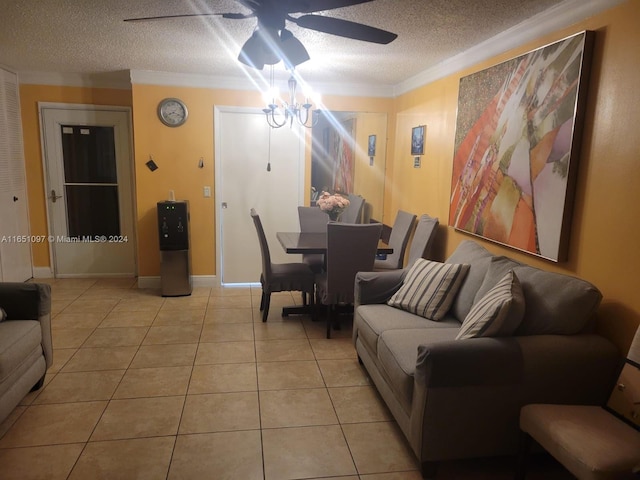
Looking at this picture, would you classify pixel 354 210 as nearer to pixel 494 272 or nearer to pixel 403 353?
pixel 494 272

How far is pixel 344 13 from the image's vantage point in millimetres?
2668

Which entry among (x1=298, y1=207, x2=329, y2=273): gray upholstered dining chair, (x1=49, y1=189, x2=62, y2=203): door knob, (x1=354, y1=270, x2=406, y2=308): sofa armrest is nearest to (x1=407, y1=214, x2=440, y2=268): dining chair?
(x1=354, y1=270, x2=406, y2=308): sofa armrest

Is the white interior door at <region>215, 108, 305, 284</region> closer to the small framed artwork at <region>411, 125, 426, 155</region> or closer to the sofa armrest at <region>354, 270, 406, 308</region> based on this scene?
the small framed artwork at <region>411, 125, 426, 155</region>

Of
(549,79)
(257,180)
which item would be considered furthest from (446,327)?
(257,180)

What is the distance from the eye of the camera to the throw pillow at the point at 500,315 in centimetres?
201

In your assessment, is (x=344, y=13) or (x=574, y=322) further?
(x=344, y=13)

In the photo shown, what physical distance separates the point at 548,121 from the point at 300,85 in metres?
3.05

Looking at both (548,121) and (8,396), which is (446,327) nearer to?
(548,121)

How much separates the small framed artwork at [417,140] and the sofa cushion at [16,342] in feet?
11.3

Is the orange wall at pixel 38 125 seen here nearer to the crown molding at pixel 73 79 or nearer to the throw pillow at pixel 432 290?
the crown molding at pixel 73 79

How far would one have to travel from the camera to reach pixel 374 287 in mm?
A: 3045

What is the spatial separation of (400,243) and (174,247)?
2327 mm

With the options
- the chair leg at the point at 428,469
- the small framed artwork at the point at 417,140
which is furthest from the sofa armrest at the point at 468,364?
the small framed artwork at the point at 417,140

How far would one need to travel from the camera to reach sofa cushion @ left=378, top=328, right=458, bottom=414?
2.09 m
